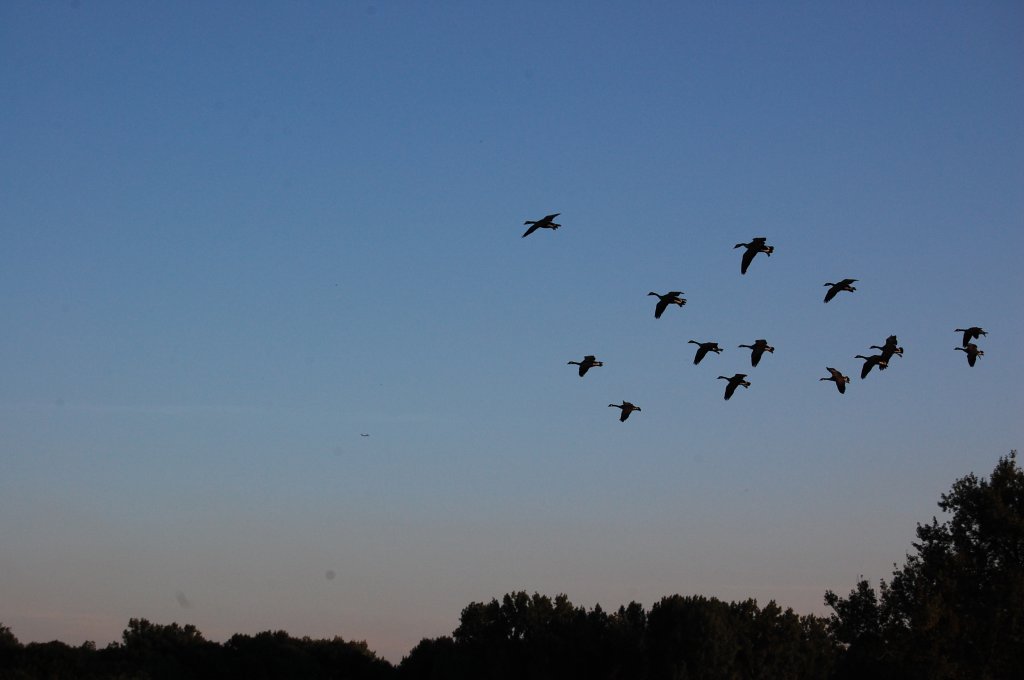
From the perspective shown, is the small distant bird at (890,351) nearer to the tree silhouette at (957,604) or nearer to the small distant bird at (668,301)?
the small distant bird at (668,301)

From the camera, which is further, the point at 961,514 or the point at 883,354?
the point at 961,514

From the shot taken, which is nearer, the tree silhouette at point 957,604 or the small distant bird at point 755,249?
the small distant bird at point 755,249

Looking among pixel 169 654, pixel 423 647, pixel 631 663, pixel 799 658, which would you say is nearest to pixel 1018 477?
pixel 799 658

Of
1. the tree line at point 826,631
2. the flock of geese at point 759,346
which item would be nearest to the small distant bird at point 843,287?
the flock of geese at point 759,346

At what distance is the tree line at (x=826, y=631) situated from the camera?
6544cm

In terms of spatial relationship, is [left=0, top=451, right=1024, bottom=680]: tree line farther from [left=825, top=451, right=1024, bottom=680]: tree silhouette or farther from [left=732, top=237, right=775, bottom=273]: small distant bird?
[left=732, top=237, right=775, bottom=273]: small distant bird

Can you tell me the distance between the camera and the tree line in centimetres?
6544

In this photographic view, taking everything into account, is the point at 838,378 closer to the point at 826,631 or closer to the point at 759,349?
the point at 759,349

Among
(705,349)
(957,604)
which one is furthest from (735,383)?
(957,604)

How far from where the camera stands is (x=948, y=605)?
66875mm

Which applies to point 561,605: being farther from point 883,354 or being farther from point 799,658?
point 883,354

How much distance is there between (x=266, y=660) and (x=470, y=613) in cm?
2094

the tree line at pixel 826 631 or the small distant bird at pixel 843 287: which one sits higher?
the small distant bird at pixel 843 287

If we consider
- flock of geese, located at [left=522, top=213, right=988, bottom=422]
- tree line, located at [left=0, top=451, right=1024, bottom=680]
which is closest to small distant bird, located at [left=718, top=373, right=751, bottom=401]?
flock of geese, located at [left=522, top=213, right=988, bottom=422]
